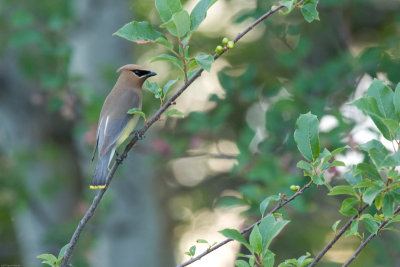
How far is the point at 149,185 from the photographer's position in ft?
24.8

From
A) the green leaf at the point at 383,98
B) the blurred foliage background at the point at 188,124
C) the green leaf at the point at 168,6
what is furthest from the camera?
the blurred foliage background at the point at 188,124

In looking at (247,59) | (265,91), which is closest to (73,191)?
(247,59)

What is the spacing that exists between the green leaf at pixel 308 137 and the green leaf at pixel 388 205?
10.8 inches

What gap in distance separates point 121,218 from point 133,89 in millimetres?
3417

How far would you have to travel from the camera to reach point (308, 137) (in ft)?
7.46

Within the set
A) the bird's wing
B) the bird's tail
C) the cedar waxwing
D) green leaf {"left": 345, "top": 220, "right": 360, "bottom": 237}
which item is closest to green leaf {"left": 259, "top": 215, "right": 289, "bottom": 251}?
green leaf {"left": 345, "top": 220, "right": 360, "bottom": 237}

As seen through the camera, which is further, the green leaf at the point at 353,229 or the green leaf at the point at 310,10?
the green leaf at the point at 310,10

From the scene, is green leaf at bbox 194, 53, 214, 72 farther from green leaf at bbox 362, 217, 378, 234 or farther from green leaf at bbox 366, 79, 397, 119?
green leaf at bbox 362, 217, 378, 234

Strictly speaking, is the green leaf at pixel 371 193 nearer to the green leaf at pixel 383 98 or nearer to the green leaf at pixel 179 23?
the green leaf at pixel 383 98

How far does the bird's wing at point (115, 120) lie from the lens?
157 inches

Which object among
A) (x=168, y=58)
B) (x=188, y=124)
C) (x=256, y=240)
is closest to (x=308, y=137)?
(x=256, y=240)

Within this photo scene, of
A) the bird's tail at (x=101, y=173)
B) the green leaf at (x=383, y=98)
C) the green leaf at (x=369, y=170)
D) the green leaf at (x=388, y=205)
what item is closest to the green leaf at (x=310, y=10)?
the green leaf at (x=383, y=98)

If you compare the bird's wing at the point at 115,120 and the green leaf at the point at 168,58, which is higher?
the green leaf at the point at 168,58

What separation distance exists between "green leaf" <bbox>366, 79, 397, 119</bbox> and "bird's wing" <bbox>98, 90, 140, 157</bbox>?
80.5 inches
